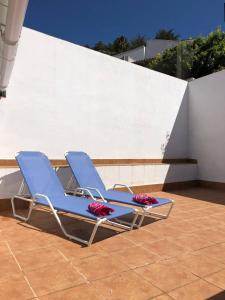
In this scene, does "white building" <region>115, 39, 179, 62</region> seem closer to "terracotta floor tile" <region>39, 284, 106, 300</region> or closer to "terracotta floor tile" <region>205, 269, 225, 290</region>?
"terracotta floor tile" <region>205, 269, 225, 290</region>

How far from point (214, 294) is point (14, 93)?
17.6ft

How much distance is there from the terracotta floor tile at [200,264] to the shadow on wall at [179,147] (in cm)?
536

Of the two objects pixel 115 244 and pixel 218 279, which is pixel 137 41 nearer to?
pixel 115 244

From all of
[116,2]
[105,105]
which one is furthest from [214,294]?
[116,2]

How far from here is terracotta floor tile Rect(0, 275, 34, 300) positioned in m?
2.65

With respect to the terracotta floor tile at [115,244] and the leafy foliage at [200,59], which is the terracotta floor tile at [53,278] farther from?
the leafy foliage at [200,59]

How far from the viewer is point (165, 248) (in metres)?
3.98

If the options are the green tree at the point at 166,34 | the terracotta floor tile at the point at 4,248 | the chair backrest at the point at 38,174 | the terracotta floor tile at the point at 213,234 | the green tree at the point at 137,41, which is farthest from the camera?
the green tree at the point at 166,34

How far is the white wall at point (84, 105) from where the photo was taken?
6.62 m

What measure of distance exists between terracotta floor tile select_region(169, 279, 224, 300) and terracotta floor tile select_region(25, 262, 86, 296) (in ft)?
2.99

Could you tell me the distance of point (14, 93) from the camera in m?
6.48

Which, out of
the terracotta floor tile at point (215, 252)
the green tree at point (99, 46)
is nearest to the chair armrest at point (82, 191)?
the terracotta floor tile at point (215, 252)

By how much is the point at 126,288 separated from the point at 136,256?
2.71 feet

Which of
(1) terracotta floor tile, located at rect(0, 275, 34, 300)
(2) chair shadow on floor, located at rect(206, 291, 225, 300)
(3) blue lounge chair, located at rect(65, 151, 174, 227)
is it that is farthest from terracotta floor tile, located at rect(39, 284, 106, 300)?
(3) blue lounge chair, located at rect(65, 151, 174, 227)
